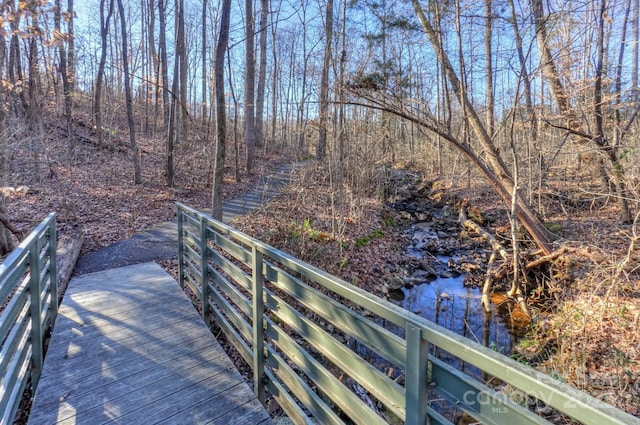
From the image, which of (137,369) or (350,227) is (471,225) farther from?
(137,369)

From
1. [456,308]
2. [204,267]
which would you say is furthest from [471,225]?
[204,267]

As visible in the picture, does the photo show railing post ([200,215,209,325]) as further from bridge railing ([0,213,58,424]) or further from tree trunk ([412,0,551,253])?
tree trunk ([412,0,551,253])

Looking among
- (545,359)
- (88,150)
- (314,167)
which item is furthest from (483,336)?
(88,150)

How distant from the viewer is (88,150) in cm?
1415

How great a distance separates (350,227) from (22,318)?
23.5ft

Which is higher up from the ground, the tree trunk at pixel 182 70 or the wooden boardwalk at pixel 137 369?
the tree trunk at pixel 182 70

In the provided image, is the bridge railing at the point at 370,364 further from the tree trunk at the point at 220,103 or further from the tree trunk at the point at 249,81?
the tree trunk at the point at 249,81

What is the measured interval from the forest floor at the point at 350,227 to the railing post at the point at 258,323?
3275mm

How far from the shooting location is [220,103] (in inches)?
264

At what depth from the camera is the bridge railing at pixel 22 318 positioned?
6.90 ft

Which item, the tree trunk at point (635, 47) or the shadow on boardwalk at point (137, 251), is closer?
the shadow on boardwalk at point (137, 251)

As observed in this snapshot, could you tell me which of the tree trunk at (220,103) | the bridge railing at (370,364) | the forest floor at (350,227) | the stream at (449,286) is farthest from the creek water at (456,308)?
the tree trunk at (220,103)

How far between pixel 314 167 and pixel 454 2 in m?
5.55

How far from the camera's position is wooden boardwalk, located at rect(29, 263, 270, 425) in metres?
2.39
